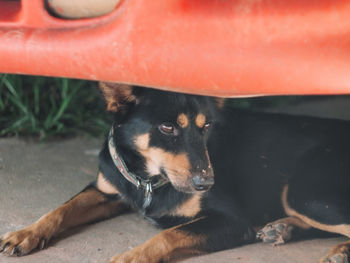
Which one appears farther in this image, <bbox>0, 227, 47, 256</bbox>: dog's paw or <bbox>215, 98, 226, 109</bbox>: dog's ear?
<bbox>215, 98, 226, 109</bbox>: dog's ear

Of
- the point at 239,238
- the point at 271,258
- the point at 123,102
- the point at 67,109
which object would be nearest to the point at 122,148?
the point at 123,102

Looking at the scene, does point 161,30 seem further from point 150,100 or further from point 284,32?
point 150,100

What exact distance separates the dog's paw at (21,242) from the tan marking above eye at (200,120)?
3.16 ft

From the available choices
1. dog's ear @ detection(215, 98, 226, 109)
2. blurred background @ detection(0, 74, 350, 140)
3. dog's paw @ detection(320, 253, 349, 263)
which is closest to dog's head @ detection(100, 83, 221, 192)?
dog's ear @ detection(215, 98, 226, 109)

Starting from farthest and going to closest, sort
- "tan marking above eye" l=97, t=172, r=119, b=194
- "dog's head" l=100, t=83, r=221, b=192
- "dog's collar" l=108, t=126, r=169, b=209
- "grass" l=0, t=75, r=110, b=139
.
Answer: "grass" l=0, t=75, r=110, b=139, "tan marking above eye" l=97, t=172, r=119, b=194, "dog's collar" l=108, t=126, r=169, b=209, "dog's head" l=100, t=83, r=221, b=192

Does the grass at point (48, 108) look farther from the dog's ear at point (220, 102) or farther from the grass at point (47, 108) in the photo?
the dog's ear at point (220, 102)

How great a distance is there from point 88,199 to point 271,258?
3.50ft

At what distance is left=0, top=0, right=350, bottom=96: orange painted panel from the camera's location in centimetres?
163

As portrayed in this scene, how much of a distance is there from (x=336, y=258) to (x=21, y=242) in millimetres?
1505

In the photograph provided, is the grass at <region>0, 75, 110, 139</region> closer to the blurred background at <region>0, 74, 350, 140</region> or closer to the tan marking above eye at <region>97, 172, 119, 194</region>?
the blurred background at <region>0, 74, 350, 140</region>

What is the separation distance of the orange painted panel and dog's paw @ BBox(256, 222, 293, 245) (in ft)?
3.53

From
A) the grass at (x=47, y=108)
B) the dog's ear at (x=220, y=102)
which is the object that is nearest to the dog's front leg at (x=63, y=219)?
the dog's ear at (x=220, y=102)

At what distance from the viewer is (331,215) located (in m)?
2.64

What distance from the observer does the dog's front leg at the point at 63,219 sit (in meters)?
2.26
